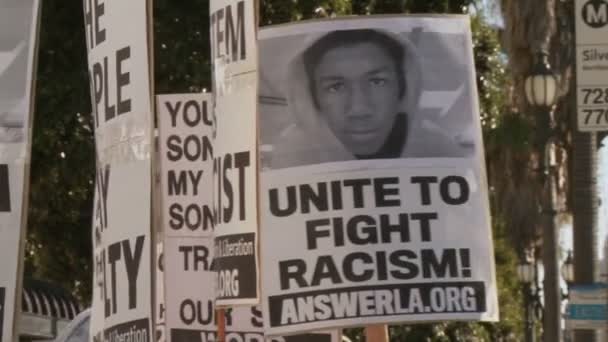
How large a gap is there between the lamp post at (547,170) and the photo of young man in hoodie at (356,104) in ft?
26.1

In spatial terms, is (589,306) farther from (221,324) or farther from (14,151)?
(14,151)

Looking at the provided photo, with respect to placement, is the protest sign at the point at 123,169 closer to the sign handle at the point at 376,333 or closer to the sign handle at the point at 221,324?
the sign handle at the point at 376,333

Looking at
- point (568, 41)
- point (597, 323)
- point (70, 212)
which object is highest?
point (568, 41)

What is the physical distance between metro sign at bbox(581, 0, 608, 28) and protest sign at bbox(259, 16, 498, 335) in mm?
4261

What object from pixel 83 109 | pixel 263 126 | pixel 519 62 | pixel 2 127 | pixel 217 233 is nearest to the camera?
pixel 2 127

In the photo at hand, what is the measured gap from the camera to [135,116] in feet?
24.9

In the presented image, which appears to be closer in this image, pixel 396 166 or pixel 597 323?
pixel 396 166

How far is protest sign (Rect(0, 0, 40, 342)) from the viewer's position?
27.9ft

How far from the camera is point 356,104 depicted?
8844 mm

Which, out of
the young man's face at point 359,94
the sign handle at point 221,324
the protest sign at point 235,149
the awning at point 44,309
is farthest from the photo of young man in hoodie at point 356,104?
the awning at point 44,309

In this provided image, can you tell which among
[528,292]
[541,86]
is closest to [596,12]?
[541,86]

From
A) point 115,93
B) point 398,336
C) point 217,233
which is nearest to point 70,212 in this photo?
point 398,336

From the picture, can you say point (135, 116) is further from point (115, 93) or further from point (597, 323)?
point (597, 323)

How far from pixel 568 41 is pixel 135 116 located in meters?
15.2
